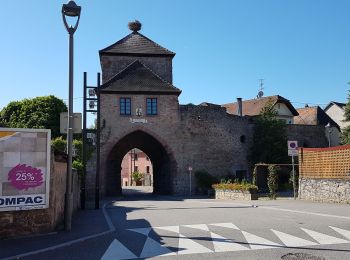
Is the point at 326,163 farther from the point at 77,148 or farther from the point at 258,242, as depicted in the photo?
the point at 77,148

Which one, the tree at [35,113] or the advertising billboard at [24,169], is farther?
the tree at [35,113]

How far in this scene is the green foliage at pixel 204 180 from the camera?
36.0 m

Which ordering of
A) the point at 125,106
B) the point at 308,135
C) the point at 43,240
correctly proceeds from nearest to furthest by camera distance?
the point at 43,240 → the point at 125,106 → the point at 308,135

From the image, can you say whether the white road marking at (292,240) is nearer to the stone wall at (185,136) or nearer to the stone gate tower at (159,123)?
the stone wall at (185,136)

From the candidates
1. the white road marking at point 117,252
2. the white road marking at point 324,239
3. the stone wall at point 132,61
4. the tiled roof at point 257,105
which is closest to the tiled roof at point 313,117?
the tiled roof at point 257,105

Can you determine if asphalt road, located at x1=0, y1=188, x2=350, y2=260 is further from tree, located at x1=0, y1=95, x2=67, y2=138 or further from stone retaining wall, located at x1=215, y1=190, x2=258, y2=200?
tree, located at x1=0, y1=95, x2=67, y2=138

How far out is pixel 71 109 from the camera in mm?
11469

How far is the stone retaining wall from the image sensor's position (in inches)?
971

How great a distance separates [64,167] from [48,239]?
371 cm

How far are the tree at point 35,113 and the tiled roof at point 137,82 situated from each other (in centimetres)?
695

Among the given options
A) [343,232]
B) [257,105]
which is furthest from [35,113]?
[343,232]

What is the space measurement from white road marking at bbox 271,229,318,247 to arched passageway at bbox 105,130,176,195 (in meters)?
26.2

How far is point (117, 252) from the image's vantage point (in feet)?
27.5

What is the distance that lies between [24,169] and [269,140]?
100ft
